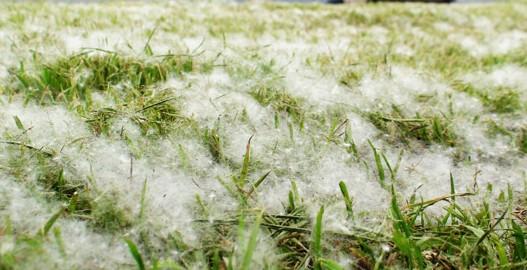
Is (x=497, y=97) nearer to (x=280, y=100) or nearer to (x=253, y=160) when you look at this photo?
(x=280, y=100)

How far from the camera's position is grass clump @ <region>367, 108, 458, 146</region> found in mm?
2178

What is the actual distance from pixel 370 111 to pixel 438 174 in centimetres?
57

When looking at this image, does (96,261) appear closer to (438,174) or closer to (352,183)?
(352,183)

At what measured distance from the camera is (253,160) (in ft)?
5.69

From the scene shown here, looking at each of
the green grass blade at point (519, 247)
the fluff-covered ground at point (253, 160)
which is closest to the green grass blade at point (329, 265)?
the fluff-covered ground at point (253, 160)

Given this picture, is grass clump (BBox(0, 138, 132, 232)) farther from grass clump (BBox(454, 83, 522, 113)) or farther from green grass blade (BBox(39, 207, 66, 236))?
grass clump (BBox(454, 83, 522, 113))

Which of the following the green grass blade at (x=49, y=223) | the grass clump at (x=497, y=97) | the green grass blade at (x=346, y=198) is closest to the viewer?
the green grass blade at (x=49, y=223)

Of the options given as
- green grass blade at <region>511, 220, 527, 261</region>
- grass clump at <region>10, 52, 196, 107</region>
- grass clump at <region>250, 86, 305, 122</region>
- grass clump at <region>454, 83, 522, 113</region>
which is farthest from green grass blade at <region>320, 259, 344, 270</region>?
grass clump at <region>454, 83, 522, 113</region>

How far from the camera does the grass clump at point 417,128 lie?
7.14 feet

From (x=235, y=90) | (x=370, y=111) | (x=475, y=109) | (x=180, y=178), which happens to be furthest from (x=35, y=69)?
(x=475, y=109)

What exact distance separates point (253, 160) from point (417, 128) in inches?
38.5

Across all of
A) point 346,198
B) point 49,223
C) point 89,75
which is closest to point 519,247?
point 346,198

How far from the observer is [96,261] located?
1175 millimetres

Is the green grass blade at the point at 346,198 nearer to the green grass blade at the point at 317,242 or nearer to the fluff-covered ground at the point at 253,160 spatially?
the fluff-covered ground at the point at 253,160
